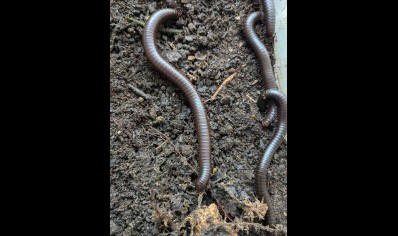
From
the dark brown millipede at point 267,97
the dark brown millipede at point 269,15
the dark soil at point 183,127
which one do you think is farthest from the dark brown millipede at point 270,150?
the dark brown millipede at point 269,15

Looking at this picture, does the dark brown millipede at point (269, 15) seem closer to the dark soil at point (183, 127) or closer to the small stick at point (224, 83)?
the dark soil at point (183, 127)

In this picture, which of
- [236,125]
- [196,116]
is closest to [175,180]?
[196,116]

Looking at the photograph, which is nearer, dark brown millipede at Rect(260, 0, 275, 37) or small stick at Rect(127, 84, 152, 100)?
small stick at Rect(127, 84, 152, 100)

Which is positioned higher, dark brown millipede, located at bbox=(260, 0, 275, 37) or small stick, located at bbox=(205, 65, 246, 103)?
dark brown millipede, located at bbox=(260, 0, 275, 37)

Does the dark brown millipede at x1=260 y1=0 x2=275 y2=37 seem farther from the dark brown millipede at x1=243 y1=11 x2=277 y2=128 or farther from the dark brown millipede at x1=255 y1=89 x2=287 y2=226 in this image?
the dark brown millipede at x1=255 y1=89 x2=287 y2=226

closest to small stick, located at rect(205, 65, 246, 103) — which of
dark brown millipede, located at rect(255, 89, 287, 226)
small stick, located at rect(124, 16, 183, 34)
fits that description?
dark brown millipede, located at rect(255, 89, 287, 226)

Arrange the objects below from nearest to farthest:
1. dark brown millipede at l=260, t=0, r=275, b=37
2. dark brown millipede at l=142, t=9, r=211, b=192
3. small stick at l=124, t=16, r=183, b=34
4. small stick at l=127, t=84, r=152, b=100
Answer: dark brown millipede at l=142, t=9, r=211, b=192 < small stick at l=127, t=84, r=152, b=100 < small stick at l=124, t=16, r=183, b=34 < dark brown millipede at l=260, t=0, r=275, b=37

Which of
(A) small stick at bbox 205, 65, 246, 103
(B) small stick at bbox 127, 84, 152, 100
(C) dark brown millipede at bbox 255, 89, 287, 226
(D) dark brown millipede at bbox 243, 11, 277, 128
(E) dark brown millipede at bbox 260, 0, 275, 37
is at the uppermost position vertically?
(E) dark brown millipede at bbox 260, 0, 275, 37

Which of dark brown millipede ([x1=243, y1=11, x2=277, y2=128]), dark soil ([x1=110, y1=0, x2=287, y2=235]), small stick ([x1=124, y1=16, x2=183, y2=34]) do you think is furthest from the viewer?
dark brown millipede ([x1=243, y1=11, x2=277, y2=128])
